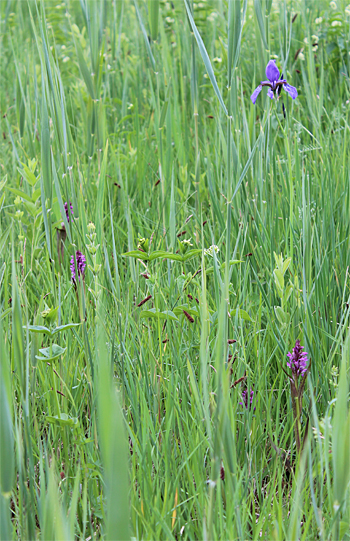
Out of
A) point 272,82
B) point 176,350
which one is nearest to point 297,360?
point 176,350

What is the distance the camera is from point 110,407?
0.50m

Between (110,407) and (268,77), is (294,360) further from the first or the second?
(268,77)

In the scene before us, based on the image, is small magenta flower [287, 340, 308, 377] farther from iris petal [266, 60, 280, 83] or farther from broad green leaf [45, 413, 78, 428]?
iris petal [266, 60, 280, 83]

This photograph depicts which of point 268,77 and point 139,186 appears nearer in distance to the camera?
point 268,77

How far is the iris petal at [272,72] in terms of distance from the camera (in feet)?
4.54

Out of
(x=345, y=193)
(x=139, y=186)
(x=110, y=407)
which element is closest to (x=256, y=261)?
(x=345, y=193)

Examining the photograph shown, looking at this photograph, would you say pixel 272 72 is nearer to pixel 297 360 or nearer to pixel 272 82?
pixel 272 82

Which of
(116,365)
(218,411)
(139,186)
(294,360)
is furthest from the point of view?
(139,186)

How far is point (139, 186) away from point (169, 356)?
935 millimetres

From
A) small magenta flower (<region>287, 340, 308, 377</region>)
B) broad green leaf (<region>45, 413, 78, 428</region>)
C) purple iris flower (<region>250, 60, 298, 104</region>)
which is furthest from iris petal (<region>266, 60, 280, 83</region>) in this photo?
broad green leaf (<region>45, 413, 78, 428</region>)

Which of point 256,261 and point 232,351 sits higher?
point 256,261

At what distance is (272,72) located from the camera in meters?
1.40

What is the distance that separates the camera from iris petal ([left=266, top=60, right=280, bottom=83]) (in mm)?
1384

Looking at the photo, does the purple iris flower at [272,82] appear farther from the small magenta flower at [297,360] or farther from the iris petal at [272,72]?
the small magenta flower at [297,360]
